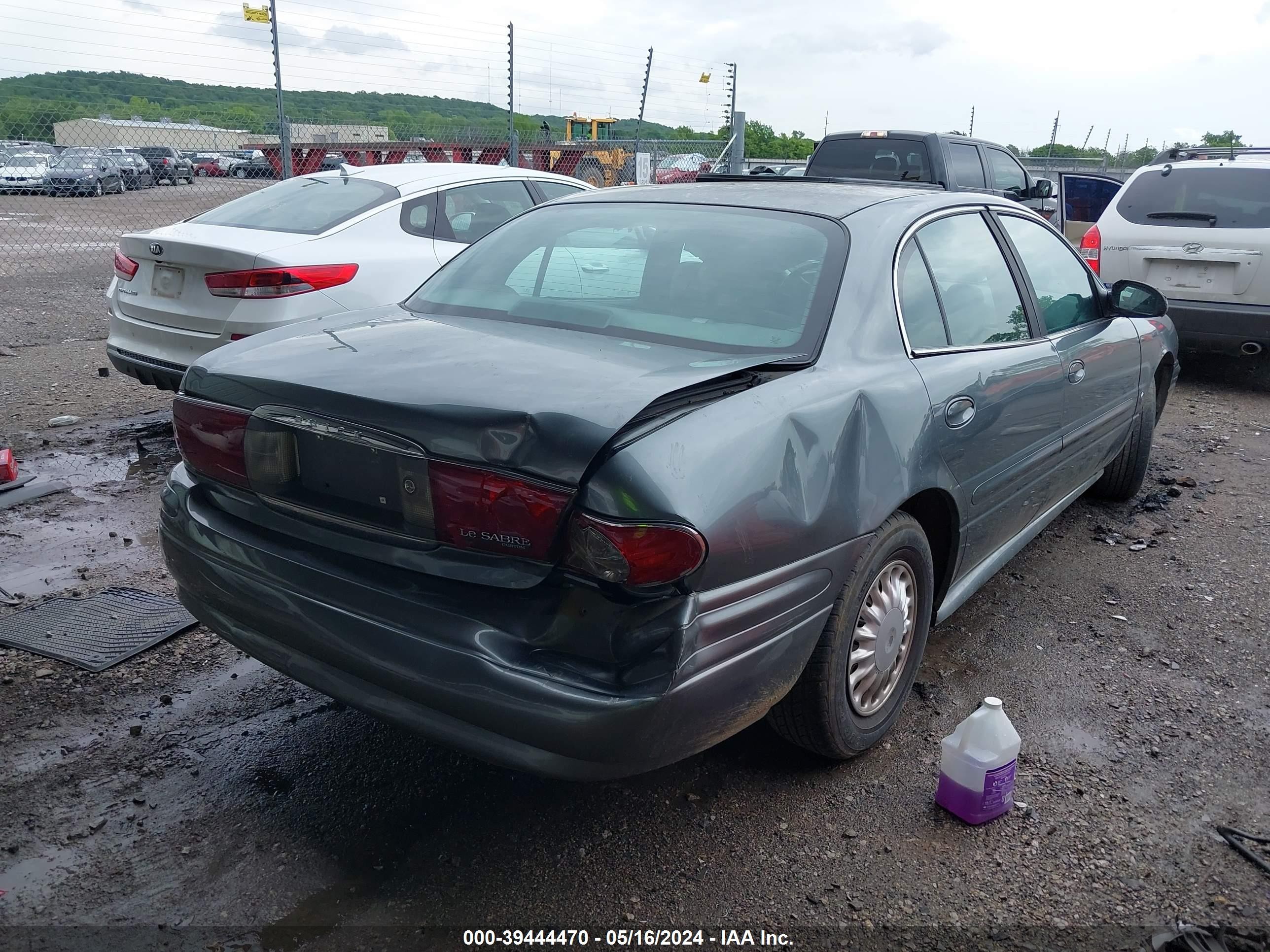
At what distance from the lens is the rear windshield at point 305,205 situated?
5750 mm

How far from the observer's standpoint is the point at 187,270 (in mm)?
5297

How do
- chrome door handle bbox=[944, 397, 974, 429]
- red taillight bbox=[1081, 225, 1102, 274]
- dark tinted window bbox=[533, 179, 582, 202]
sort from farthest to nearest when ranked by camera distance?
red taillight bbox=[1081, 225, 1102, 274]
dark tinted window bbox=[533, 179, 582, 202]
chrome door handle bbox=[944, 397, 974, 429]

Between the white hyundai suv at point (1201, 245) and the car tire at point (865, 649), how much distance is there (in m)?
5.85

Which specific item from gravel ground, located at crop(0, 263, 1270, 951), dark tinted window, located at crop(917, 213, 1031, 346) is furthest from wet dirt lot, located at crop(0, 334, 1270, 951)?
dark tinted window, located at crop(917, 213, 1031, 346)

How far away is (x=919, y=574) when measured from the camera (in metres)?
2.92

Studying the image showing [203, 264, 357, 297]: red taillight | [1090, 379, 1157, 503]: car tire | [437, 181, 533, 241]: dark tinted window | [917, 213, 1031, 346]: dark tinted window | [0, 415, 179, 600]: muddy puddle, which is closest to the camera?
[917, 213, 1031, 346]: dark tinted window

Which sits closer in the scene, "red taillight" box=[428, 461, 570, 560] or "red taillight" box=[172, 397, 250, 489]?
"red taillight" box=[428, 461, 570, 560]

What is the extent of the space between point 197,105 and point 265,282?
26.6ft

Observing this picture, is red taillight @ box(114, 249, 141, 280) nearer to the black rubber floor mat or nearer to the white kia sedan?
the white kia sedan

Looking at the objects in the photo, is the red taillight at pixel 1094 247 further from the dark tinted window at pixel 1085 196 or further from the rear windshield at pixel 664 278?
the rear windshield at pixel 664 278

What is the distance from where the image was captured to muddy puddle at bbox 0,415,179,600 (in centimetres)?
404

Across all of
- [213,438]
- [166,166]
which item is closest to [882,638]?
Result: [213,438]

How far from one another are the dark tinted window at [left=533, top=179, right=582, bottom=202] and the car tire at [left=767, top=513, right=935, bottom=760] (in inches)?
184

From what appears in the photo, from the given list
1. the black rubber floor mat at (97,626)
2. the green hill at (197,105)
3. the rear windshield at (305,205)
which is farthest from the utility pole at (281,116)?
the black rubber floor mat at (97,626)
